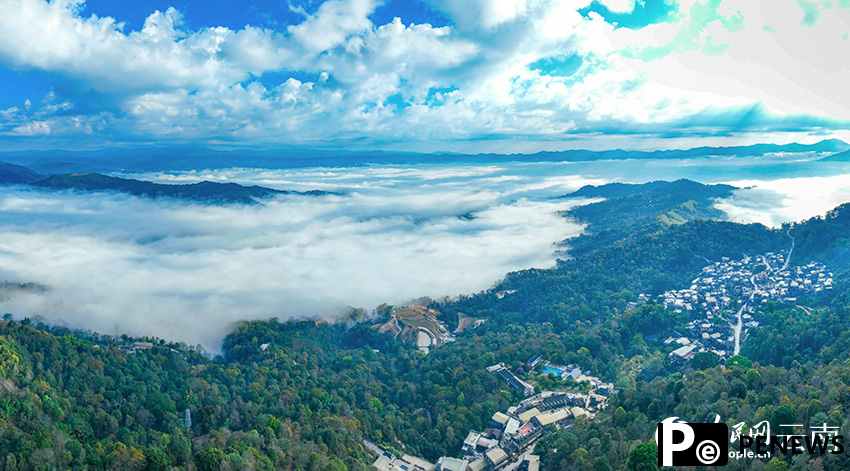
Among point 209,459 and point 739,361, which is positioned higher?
point 209,459

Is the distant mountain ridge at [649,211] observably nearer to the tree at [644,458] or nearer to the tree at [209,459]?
the tree at [644,458]

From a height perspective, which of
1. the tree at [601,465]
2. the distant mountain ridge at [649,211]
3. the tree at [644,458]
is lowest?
the tree at [601,465]

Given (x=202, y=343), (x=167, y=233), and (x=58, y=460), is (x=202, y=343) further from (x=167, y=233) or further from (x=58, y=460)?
(x=167, y=233)

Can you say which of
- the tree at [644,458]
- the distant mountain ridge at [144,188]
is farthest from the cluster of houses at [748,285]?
the distant mountain ridge at [144,188]

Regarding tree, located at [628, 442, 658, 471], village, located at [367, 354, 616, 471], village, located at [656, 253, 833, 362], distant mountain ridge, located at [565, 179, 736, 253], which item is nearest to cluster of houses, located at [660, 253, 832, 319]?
village, located at [656, 253, 833, 362]

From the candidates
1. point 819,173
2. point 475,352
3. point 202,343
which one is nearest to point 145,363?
point 202,343

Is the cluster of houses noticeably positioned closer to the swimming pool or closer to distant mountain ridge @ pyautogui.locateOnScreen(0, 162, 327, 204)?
the swimming pool

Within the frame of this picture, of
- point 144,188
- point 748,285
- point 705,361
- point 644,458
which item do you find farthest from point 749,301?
point 144,188

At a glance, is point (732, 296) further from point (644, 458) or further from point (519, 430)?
point (644, 458)
